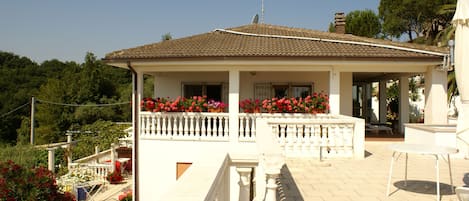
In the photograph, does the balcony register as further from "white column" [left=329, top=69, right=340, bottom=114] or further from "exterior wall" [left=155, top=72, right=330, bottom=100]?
"exterior wall" [left=155, top=72, right=330, bottom=100]

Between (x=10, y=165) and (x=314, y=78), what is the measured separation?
11.0 m

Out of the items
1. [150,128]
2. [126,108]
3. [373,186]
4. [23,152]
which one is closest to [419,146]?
[373,186]

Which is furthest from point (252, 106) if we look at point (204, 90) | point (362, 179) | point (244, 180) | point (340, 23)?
point (340, 23)

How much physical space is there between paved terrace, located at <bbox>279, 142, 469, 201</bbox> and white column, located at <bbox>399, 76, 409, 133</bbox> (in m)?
6.96

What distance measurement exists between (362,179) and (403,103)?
10068 mm

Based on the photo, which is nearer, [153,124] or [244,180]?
[244,180]

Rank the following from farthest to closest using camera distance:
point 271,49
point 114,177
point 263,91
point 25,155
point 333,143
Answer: point 25,155
point 114,177
point 263,91
point 271,49
point 333,143

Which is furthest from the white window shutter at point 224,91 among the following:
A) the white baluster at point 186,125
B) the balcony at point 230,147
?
the white baluster at point 186,125

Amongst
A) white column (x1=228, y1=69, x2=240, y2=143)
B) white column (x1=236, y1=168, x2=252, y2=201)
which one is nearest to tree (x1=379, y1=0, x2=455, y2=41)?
white column (x1=228, y1=69, x2=240, y2=143)

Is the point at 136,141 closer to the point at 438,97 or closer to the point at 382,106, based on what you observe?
the point at 438,97

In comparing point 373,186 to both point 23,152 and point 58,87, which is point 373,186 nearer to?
point 23,152

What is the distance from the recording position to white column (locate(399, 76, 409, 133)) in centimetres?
1451

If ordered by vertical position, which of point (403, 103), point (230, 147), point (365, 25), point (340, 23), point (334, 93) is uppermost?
point (365, 25)

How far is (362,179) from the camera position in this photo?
5.85 m
